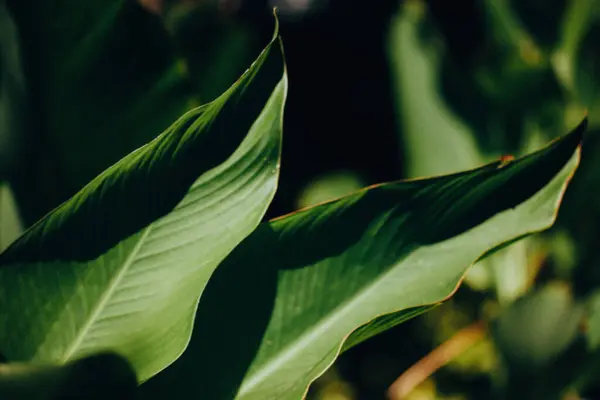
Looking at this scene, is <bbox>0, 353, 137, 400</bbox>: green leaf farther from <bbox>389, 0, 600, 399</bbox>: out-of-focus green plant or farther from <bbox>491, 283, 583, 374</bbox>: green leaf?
<bbox>389, 0, 600, 399</bbox>: out-of-focus green plant

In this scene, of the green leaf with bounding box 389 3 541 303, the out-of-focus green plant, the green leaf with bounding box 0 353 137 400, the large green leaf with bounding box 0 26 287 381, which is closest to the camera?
the green leaf with bounding box 0 353 137 400

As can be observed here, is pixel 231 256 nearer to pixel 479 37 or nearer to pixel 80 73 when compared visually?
pixel 80 73

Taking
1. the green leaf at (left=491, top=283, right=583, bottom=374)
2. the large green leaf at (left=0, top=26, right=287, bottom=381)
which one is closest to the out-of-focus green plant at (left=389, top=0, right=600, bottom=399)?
the green leaf at (left=491, top=283, right=583, bottom=374)

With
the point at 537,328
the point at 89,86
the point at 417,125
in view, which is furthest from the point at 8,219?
the point at 417,125

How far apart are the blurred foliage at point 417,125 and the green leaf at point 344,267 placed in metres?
0.17

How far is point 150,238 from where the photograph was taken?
1.61 ft

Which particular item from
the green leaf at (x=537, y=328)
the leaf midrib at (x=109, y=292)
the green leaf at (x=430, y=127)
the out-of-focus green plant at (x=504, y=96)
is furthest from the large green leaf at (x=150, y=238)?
the green leaf at (x=430, y=127)

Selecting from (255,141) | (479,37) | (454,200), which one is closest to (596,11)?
(454,200)

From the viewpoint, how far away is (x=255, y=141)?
1.62 ft

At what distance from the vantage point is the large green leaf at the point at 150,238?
45 centimetres

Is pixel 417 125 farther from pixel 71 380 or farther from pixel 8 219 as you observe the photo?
pixel 71 380

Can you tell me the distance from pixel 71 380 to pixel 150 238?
0.46 ft

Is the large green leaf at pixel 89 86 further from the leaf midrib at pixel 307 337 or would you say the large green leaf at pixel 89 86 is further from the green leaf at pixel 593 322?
the green leaf at pixel 593 322

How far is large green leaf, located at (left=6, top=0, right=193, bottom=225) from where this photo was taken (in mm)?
534
